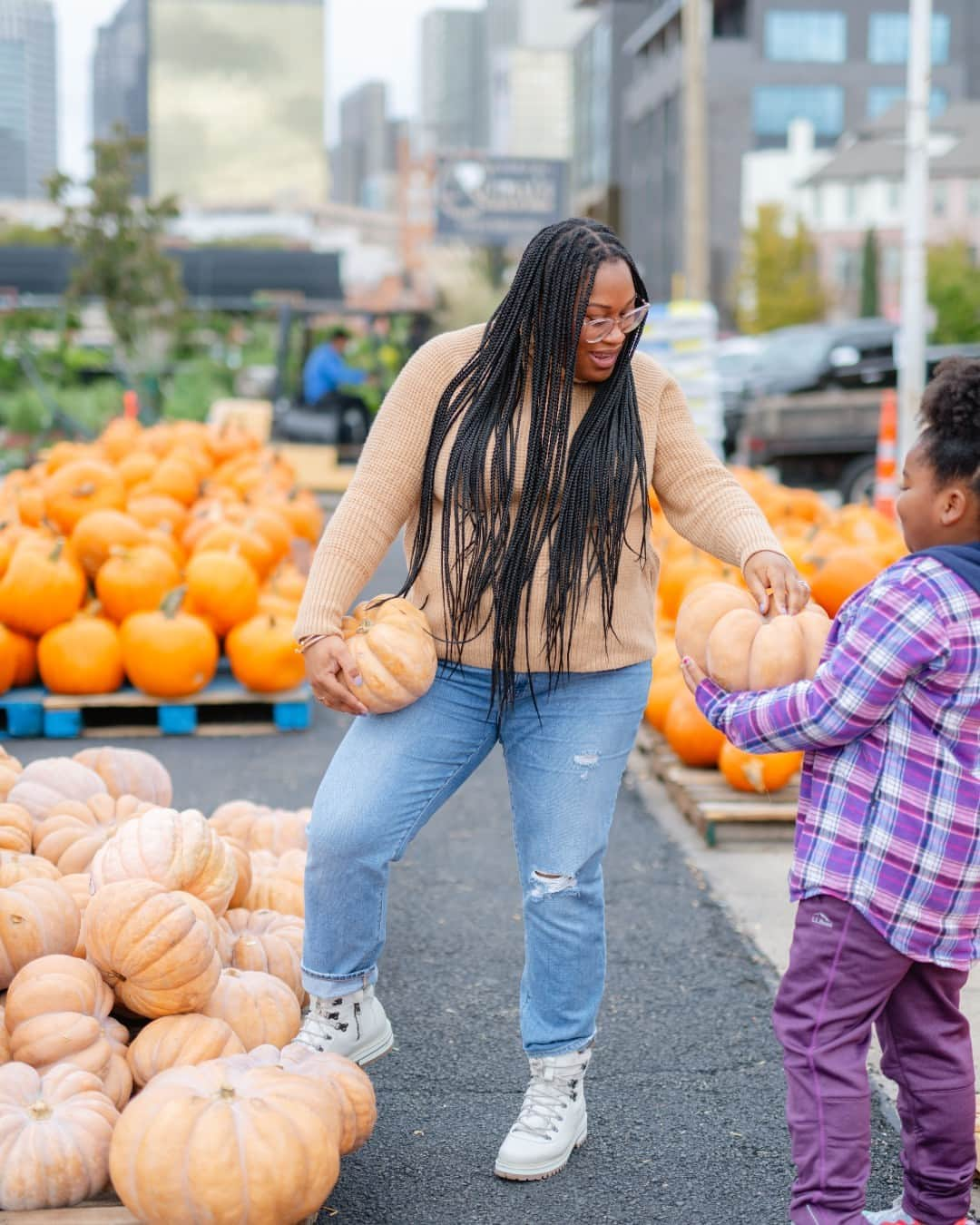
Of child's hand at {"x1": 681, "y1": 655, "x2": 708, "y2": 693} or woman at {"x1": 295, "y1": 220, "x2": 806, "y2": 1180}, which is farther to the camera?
woman at {"x1": 295, "y1": 220, "x2": 806, "y2": 1180}

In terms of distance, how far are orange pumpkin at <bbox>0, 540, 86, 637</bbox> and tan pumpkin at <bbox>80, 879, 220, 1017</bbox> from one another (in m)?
4.05

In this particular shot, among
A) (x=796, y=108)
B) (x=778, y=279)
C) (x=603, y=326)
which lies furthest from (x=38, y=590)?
(x=796, y=108)

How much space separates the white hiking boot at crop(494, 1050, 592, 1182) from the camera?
2945 millimetres

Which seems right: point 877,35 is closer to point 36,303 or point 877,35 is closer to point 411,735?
point 36,303

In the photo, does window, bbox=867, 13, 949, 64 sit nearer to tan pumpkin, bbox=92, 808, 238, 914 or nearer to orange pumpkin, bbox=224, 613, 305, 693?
orange pumpkin, bbox=224, 613, 305, 693

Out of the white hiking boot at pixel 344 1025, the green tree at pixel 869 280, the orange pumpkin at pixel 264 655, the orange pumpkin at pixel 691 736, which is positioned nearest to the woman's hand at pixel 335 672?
the white hiking boot at pixel 344 1025

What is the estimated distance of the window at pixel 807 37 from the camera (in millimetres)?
75812

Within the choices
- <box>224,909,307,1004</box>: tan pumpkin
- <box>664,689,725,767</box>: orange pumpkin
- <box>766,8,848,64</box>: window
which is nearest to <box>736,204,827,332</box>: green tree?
<box>766,8,848,64</box>: window

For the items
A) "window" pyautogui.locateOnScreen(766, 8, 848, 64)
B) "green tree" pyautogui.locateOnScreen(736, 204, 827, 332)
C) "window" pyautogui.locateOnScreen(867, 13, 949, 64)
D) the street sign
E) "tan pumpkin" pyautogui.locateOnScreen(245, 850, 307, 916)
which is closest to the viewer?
"tan pumpkin" pyautogui.locateOnScreen(245, 850, 307, 916)

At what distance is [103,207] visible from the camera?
21609mm

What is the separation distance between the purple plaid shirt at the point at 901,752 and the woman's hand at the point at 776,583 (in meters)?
0.23

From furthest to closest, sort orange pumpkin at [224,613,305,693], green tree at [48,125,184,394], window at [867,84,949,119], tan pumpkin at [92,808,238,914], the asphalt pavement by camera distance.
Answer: window at [867,84,949,119]
green tree at [48,125,184,394]
orange pumpkin at [224,613,305,693]
tan pumpkin at [92,808,238,914]
the asphalt pavement

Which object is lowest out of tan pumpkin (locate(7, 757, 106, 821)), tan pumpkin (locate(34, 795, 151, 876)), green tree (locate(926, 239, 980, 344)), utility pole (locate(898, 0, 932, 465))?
tan pumpkin (locate(34, 795, 151, 876))

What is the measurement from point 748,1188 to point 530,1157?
444 millimetres
